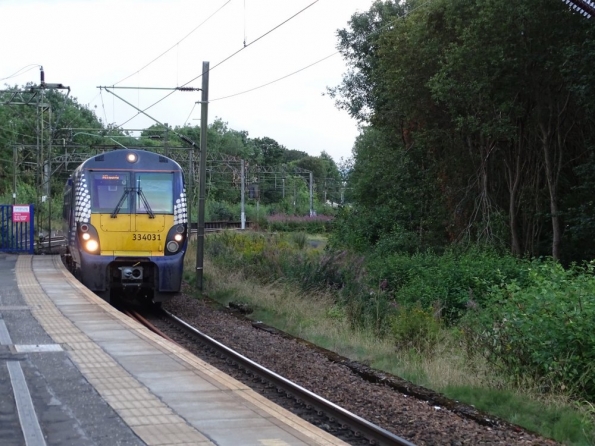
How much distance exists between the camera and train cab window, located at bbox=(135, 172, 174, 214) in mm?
16734

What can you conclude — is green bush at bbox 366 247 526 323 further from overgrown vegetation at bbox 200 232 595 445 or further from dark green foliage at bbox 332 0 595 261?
dark green foliage at bbox 332 0 595 261

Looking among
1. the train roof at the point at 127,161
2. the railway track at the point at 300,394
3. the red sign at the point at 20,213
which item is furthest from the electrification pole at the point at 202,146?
the red sign at the point at 20,213

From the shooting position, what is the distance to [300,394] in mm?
9758

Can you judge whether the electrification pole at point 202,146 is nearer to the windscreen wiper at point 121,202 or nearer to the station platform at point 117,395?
the windscreen wiper at point 121,202

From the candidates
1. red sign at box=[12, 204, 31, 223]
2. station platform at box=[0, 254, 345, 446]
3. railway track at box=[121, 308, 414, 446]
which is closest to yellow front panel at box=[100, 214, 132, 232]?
railway track at box=[121, 308, 414, 446]

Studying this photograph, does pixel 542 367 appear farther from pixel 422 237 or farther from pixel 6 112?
pixel 6 112

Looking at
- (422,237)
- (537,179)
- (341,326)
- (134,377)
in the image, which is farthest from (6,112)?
(134,377)

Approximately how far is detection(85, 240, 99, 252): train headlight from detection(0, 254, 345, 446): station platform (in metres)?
3.14

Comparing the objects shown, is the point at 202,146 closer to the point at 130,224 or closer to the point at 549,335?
the point at 130,224

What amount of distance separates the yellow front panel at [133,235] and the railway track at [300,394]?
172cm

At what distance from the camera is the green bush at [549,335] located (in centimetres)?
973

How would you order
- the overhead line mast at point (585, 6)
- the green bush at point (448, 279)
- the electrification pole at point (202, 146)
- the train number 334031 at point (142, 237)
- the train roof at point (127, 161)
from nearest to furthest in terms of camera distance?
the overhead line mast at point (585, 6), the train number 334031 at point (142, 237), the train roof at point (127, 161), the green bush at point (448, 279), the electrification pole at point (202, 146)

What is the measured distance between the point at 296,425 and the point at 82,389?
2.59 meters

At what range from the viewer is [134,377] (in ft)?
29.9
